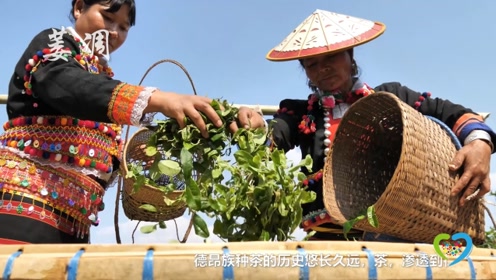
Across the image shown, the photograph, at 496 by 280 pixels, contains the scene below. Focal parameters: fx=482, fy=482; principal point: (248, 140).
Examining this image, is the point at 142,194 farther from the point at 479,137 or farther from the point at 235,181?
the point at 479,137

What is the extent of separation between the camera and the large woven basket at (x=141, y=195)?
79.9 inches

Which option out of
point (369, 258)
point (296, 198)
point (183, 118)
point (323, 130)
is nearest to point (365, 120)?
point (323, 130)

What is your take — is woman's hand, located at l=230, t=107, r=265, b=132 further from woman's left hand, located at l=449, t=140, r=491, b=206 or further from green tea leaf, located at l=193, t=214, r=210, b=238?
woman's left hand, located at l=449, t=140, r=491, b=206

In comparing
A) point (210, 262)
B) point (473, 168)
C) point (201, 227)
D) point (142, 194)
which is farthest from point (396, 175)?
point (142, 194)

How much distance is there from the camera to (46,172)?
4.55 ft

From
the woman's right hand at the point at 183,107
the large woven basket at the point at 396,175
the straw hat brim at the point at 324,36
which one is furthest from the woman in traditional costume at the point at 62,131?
the straw hat brim at the point at 324,36

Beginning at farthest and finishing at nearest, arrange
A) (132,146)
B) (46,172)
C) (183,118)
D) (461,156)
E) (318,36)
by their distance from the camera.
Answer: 1. (132,146)
2. (318,36)
3. (461,156)
4. (46,172)
5. (183,118)

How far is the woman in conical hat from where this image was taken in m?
1.80

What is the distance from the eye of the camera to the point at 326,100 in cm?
194

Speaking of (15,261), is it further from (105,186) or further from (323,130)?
(323,130)

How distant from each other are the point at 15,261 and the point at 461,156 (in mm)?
1323

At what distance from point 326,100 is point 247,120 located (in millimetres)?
783

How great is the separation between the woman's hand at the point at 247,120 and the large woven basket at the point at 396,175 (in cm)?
41

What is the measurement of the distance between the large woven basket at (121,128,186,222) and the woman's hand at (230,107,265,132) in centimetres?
77
